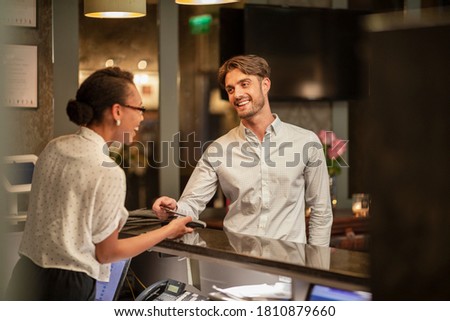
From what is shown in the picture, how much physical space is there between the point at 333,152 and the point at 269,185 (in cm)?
242

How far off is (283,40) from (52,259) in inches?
180

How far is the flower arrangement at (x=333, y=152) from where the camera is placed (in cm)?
609

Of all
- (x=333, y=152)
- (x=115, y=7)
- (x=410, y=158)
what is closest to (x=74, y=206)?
(x=410, y=158)

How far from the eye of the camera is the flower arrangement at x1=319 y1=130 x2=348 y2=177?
20.0 feet

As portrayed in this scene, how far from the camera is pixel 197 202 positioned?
3.83 m

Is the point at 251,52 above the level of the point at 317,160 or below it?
above

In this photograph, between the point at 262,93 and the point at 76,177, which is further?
the point at 262,93

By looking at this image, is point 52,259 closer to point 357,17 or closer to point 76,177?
point 76,177

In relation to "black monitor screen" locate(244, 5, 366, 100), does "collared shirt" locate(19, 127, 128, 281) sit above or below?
below

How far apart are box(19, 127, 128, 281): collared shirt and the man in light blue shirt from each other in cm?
152

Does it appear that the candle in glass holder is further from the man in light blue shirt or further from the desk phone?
the desk phone

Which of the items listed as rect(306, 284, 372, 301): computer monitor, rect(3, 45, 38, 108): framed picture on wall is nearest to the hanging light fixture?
rect(3, 45, 38, 108): framed picture on wall
